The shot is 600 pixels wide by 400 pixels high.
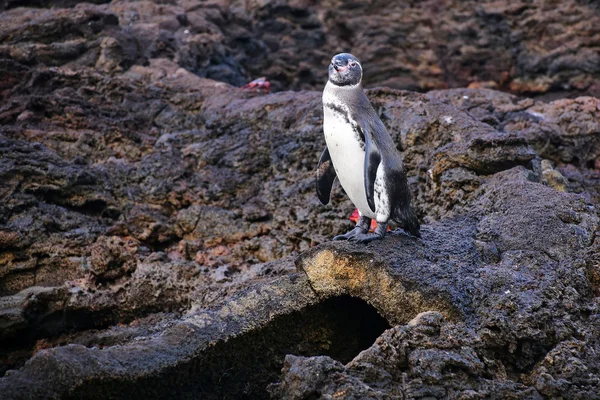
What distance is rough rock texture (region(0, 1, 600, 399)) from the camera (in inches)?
181

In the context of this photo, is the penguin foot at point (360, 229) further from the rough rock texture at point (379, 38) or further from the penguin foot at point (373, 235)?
the rough rock texture at point (379, 38)

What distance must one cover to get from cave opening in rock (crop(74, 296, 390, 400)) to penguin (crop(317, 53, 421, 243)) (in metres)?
0.65

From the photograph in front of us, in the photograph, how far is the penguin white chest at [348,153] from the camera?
5.61 m

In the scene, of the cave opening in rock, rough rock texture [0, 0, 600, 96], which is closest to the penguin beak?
the cave opening in rock

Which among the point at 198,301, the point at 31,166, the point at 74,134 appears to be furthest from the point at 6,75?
the point at 198,301

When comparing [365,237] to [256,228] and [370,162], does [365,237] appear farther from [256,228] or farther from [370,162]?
[256,228]

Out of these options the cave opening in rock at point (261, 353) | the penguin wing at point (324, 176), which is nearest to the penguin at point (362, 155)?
the penguin wing at point (324, 176)

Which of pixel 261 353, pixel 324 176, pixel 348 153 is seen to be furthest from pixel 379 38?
pixel 261 353

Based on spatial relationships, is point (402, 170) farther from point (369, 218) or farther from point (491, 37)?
point (491, 37)

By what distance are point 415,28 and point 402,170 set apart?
30.4ft

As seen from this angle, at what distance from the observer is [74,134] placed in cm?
872

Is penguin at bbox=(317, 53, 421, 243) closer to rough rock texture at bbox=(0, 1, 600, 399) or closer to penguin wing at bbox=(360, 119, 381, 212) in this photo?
penguin wing at bbox=(360, 119, 381, 212)

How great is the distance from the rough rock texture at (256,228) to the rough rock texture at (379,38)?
0.06 m

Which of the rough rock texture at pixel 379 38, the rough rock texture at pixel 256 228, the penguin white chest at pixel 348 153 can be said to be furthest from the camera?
the rough rock texture at pixel 379 38
